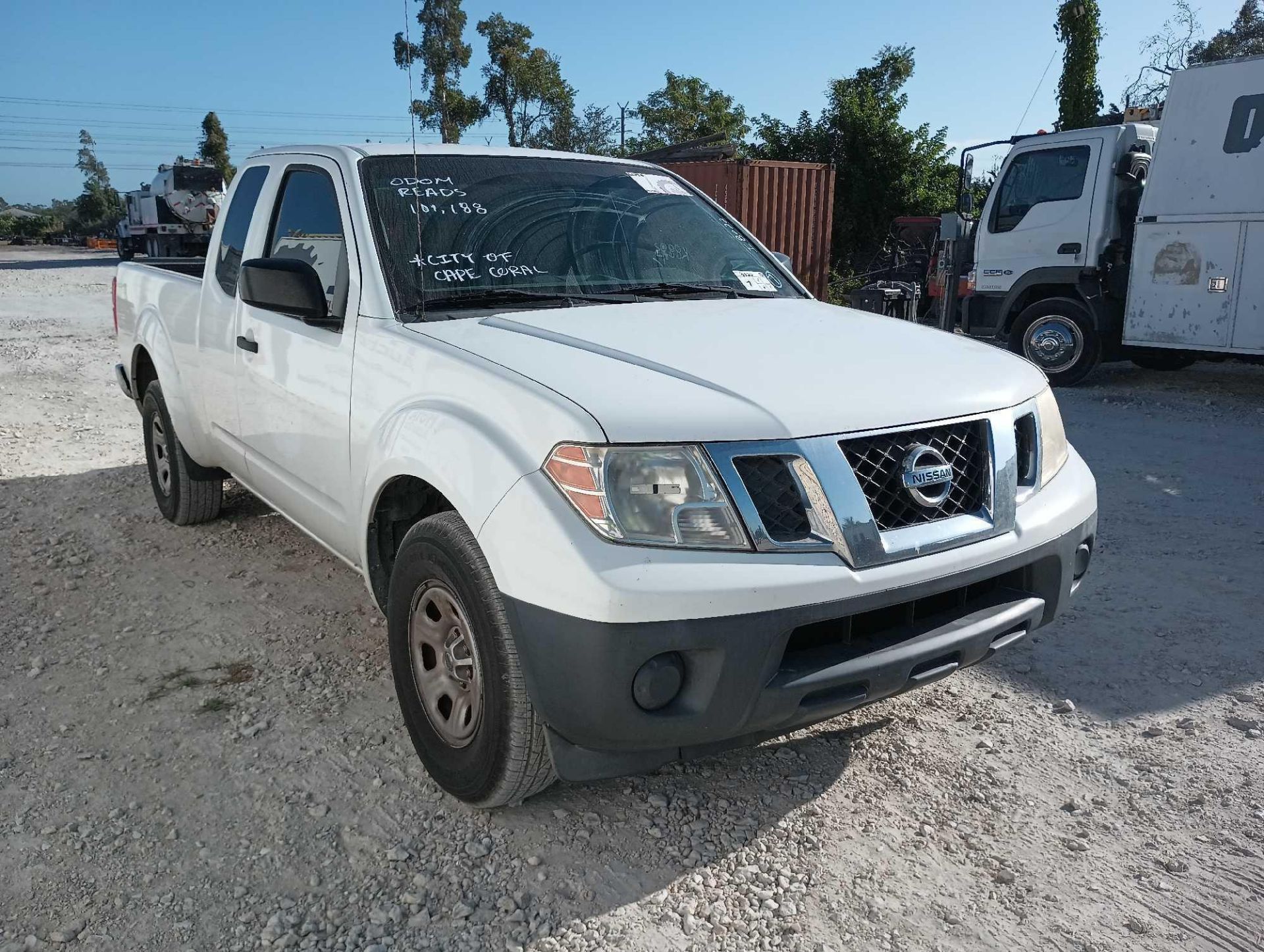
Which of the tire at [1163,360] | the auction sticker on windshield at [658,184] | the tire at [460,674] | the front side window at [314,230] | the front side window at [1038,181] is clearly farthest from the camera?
the tire at [1163,360]

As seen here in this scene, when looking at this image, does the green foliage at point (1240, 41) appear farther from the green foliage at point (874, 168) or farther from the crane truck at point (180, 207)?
the crane truck at point (180, 207)

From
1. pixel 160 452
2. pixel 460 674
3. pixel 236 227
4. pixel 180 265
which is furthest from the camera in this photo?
pixel 180 265

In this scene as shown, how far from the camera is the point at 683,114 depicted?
38312 millimetres

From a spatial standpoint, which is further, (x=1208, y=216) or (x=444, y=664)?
(x=1208, y=216)

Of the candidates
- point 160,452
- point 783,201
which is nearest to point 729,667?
point 160,452

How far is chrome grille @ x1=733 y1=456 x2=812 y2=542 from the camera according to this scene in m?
2.20

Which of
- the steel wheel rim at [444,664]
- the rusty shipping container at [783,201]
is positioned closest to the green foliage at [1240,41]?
the rusty shipping container at [783,201]

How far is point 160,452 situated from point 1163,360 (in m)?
9.52

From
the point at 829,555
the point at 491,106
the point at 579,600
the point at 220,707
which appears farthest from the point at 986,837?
the point at 491,106

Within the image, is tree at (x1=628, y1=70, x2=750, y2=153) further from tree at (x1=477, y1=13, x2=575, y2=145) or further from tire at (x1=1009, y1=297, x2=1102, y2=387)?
tire at (x1=1009, y1=297, x2=1102, y2=387)

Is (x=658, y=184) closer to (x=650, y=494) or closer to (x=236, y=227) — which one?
(x=236, y=227)

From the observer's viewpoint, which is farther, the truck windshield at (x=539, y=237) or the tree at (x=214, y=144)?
the tree at (x=214, y=144)

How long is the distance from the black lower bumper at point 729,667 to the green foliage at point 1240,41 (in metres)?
33.2

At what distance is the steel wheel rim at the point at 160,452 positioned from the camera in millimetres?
4969
